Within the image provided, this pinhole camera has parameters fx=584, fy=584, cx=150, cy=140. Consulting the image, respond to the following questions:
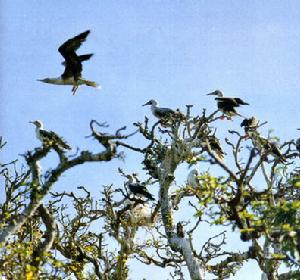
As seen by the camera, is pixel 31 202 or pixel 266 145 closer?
pixel 31 202

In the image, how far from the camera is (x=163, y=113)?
754 inches

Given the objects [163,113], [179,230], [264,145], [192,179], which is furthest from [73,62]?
[192,179]

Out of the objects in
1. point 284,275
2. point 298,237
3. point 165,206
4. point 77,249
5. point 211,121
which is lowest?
point 298,237

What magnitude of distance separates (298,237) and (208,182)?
2477 millimetres

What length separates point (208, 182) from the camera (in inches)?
436

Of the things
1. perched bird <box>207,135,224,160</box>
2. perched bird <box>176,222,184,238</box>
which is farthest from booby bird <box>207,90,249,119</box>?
perched bird <box>176,222,184,238</box>

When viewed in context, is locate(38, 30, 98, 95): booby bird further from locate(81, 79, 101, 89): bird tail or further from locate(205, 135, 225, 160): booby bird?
locate(205, 135, 225, 160): booby bird

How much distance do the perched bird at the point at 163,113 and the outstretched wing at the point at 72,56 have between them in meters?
3.37

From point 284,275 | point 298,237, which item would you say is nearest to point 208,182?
point 298,237

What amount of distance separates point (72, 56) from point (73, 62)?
0.16 metres

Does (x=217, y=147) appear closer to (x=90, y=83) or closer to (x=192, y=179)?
(x=192, y=179)

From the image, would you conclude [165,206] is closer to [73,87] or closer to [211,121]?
[211,121]

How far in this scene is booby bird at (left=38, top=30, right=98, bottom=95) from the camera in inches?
611

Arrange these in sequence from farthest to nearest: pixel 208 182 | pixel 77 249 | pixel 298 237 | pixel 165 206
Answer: pixel 165 206, pixel 77 249, pixel 208 182, pixel 298 237
